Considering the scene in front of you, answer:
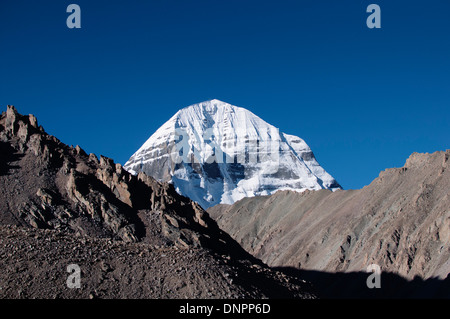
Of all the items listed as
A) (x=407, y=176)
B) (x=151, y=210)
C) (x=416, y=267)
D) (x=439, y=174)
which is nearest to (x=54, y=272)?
(x=151, y=210)

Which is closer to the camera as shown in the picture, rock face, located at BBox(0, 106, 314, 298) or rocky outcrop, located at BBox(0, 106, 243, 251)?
rock face, located at BBox(0, 106, 314, 298)

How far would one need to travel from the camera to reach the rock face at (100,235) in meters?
42.2

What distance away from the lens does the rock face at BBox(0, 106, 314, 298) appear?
4222 cm

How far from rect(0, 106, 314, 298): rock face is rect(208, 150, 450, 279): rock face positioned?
3326 centimetres

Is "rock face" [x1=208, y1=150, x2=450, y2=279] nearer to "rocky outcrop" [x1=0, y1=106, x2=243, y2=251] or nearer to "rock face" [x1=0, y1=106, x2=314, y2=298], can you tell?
"rock face" [x1=0, y1=106, x2=314, y2=298]

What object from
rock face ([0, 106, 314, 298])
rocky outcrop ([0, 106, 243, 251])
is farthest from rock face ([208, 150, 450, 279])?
rocky outcrop ([0, 106, 243, 251])

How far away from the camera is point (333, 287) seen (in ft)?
310

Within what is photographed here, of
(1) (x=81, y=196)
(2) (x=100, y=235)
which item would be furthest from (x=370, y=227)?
(2) (x=100, y=235)

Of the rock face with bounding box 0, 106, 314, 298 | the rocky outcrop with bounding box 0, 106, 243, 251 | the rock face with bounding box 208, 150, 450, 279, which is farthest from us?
the rock face with bounding box 208, 150, 450, 279

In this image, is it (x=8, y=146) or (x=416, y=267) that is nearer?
(x=8, y=146)

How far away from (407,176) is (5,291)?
88.3m

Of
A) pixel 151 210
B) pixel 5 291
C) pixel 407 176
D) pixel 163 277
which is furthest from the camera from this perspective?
pixel 407 176

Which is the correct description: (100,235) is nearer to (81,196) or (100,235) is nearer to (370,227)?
(81,196)
